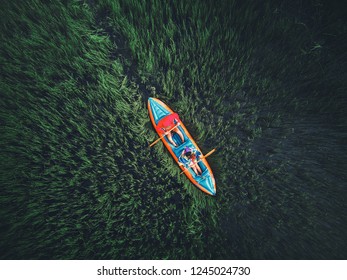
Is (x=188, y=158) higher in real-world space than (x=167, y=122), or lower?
lower

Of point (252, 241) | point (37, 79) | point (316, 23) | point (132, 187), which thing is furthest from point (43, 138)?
point (316, 23)

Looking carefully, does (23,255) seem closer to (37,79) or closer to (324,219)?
(37,79)

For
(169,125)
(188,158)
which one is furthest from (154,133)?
(188,158)

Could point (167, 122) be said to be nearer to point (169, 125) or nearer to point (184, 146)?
point (169, 125)

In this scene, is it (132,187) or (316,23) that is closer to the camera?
(316,23)

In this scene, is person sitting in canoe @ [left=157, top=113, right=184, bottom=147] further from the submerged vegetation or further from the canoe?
the submerged vegetation

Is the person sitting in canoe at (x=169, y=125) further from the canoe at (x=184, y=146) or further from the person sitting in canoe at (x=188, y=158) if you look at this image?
the person sitting in canoe at (x=188, y=158)

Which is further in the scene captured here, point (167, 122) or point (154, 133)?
point (154, 133)
